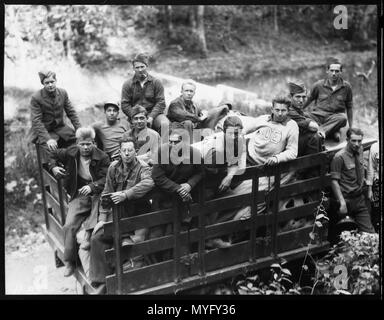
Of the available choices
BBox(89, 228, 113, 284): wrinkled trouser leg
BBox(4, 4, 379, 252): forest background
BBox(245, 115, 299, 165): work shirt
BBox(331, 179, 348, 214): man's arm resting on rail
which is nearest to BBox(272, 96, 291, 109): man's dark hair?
BBox(245, 115, 299, 165): work shirt

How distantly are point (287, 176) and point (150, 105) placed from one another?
1.48 metres

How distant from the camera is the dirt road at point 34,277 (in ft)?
18.4

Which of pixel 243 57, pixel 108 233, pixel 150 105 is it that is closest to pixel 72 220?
pixel 108 233

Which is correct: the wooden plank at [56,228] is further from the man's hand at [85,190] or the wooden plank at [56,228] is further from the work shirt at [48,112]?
the work shirt at [48,112]

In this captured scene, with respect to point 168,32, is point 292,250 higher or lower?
lower

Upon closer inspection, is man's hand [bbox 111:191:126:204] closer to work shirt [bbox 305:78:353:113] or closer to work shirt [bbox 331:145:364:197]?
work shirt [bbox 331:145:364:197]

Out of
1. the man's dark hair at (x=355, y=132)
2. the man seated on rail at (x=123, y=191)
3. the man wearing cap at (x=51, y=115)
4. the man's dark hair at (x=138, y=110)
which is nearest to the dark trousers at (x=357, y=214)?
the man's dark hair at (x=355, y=132)

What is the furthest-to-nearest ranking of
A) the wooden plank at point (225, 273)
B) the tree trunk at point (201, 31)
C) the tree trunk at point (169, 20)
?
the tree trunk at point (169, 20), the tree trunk at point (201, 31), the wooden plank at point (225, 273)

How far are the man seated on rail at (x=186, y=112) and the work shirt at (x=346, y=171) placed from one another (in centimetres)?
130

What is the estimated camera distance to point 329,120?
5961 millimetres

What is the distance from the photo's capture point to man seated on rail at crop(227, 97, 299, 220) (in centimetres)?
526

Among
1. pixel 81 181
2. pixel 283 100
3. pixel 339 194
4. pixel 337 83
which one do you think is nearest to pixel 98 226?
pixel 81 181

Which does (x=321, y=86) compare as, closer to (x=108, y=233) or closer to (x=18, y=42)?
(x=108, y=233)

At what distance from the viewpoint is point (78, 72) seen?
22.7 feet
